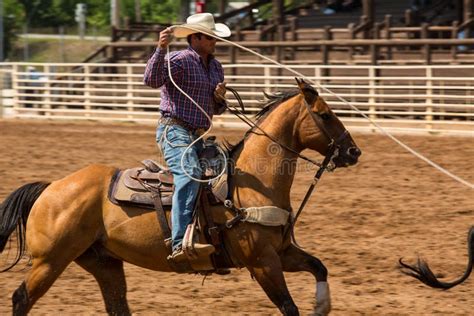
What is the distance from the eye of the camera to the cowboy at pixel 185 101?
6125 millimetres

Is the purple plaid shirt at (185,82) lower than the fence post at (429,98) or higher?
higher

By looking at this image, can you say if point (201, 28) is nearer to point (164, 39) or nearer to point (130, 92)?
point (164, 39)

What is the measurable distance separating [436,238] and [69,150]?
8.19 metres

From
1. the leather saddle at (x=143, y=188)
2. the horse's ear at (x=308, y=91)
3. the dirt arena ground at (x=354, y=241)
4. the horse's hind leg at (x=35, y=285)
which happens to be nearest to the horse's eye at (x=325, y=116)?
the horse's ear at (x=308, y=91)

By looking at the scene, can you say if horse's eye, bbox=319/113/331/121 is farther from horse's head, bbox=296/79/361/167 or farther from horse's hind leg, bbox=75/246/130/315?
horse's hind leg, bbox=75/246/130/315

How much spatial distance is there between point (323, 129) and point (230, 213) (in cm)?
82

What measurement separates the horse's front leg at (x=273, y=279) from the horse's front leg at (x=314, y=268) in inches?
9.4

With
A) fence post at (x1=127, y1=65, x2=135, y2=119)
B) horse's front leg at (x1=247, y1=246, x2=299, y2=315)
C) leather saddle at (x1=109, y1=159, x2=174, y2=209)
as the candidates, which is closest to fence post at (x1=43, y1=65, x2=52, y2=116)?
fence post at (x1=127, y1=65, x2=135, y2=119)

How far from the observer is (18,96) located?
75.1 feet

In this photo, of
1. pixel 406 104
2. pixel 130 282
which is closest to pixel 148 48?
pixel 406 104

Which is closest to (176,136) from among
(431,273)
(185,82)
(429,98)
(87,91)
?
(185,82)

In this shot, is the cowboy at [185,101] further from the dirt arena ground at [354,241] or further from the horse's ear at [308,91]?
the dirt arena ground at [354,241]

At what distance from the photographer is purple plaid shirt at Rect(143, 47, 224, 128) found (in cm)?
613

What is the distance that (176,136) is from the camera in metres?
6.28
